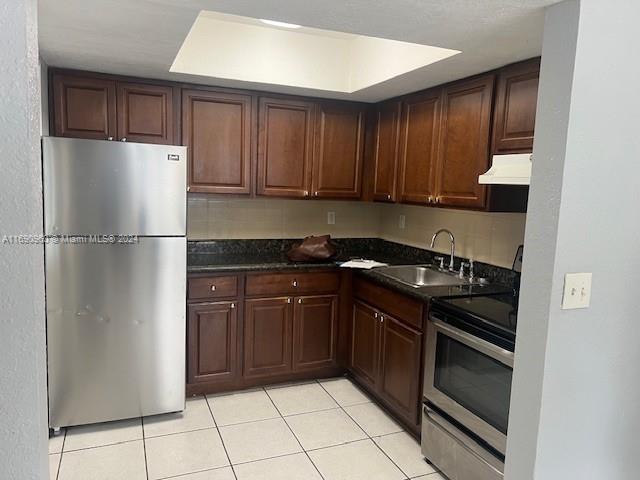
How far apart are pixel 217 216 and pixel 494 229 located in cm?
201

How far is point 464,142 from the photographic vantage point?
278 centimetres

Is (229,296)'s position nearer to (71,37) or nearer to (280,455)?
(280,455)

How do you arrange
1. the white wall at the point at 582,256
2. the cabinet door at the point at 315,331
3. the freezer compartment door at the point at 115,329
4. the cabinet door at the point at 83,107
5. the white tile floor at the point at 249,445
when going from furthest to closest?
the cabinet door at the point at 315,331, the cabinet door at the point at 83,107, the freezer compartment door at the point at 115,329, the white tile floor at the point at 249,445, the white wall at the point at 582,256

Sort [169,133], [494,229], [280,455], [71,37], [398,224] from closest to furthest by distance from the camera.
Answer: [71,37] < [280,455] < [494,229] < [169,133] < [398,224]

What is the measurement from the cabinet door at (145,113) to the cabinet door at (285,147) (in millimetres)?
641

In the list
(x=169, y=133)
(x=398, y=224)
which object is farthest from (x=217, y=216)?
(x=398, y=224)

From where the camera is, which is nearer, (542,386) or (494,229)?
(542,386)

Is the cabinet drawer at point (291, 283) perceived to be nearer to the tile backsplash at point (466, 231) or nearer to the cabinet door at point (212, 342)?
the cabinet door at point (212, 342)

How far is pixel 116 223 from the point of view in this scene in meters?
2.68

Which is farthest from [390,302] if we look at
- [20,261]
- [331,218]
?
[20,261]

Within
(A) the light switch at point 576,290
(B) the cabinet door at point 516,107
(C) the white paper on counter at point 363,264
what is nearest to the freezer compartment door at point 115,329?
(C) the white paper on counter at point 363,264

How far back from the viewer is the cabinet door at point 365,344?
10.5 ft

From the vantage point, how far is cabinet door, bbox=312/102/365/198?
3631mm

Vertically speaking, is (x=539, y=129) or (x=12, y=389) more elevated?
(x=539, y=129)
